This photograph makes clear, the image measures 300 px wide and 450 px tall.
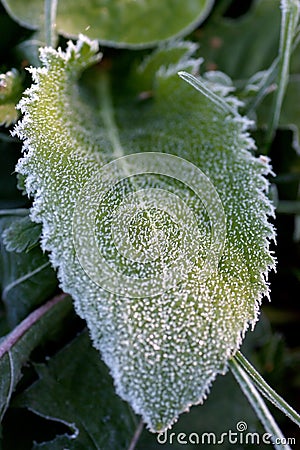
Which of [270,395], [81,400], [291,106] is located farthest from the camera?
[291,106]

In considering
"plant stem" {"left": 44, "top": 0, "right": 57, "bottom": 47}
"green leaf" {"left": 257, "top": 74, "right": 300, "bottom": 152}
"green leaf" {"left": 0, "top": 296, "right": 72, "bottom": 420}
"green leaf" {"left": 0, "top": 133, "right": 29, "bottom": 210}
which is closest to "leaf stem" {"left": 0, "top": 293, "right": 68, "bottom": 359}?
"green leaf" {"left": 0, "top": 296, "right": 72, "bottom": 420}

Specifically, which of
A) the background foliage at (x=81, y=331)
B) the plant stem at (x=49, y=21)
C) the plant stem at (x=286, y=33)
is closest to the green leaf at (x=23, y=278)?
the background foliage at (x=81, y=331)

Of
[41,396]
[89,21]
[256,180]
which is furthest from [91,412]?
[89,21]

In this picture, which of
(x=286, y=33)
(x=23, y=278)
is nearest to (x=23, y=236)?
(x=23, y=278)

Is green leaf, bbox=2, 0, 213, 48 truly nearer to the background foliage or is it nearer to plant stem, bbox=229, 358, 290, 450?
the background foliage

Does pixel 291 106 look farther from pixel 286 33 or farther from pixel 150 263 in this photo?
pixel 150 263

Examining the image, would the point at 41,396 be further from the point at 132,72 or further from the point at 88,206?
the point at 132,72
